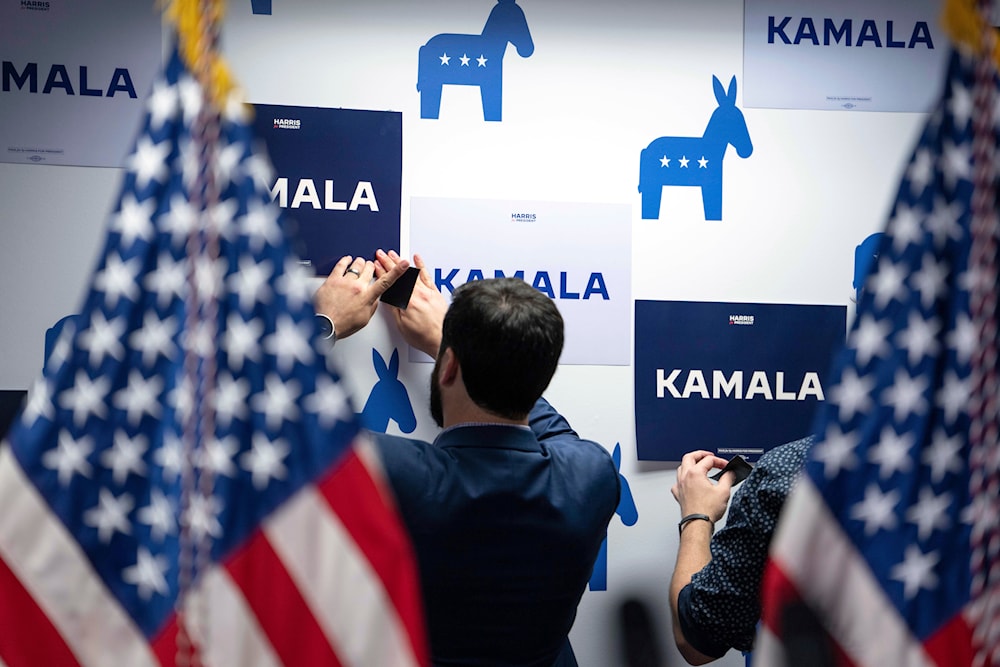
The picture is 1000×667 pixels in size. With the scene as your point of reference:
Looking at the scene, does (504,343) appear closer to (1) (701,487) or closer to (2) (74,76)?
(1) (701,487)

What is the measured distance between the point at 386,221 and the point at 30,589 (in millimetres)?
1133

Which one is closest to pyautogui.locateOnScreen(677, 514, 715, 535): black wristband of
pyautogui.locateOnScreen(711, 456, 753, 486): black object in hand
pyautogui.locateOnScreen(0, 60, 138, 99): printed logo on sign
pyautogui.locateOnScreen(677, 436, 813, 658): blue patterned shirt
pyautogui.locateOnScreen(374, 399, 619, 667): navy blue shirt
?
pyautogui.locateOnScreen(711, 456, 753, 486): black object in hand

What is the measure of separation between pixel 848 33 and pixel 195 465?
5.75 feet

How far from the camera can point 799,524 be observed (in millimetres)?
994

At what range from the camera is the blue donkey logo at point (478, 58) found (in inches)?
77.9

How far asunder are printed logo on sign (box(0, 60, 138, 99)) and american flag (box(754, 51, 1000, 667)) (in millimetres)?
1565

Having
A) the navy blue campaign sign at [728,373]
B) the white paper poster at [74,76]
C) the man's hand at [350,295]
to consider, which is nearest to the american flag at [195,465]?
the man's hand at [350,295]

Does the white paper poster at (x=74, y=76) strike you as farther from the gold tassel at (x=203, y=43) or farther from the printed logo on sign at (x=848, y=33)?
the printed logo on sign at (x=848, y=33)

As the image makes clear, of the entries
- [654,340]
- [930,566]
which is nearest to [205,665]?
[930,566]

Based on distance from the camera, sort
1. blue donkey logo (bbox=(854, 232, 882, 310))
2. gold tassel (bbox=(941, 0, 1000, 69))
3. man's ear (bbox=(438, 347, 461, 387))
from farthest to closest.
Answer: blue donkey logo (bbox=(854, 232, 882, 310)) → man's ear (bbox=(438, 347, 461, 387)) → gold tassel (bbox=(941, 0, 1000, 69))

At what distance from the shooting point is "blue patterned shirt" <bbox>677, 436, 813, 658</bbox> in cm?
159

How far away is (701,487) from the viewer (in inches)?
78.6

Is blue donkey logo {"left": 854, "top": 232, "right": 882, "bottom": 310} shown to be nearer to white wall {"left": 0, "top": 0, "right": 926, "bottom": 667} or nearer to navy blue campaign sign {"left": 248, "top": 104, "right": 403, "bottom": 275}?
white wall {"left": 0, "top": 0, "right": 926, "bottom": 667}

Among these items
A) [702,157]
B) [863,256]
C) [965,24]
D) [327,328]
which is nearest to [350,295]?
[327,328]
